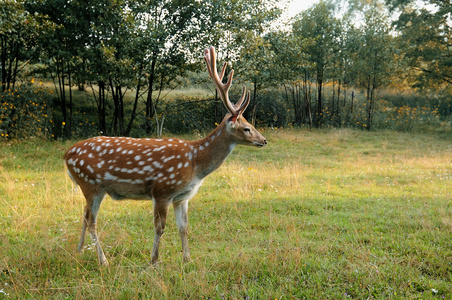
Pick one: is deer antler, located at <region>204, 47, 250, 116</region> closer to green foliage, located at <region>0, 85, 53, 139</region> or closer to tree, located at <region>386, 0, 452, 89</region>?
green foliage, located at <region>0, 85, 53, 139</region>

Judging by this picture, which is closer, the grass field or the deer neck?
the grass field

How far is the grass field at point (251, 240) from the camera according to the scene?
3.57 meters

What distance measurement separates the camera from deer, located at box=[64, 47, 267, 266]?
414 cm

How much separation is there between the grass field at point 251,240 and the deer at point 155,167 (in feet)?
1.55

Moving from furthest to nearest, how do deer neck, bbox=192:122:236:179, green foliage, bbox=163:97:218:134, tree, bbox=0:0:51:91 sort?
1. green foliage, bbox=163:97:218:134
2. tree, bbox=0:0:51:91
3. deer neck, bbox=192:122:236:179

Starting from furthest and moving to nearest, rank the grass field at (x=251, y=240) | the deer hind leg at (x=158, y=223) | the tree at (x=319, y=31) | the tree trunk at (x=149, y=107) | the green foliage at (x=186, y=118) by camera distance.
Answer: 1. the tree at (x=319, y=31)
2. the green foliage at (x=186, y=118)
3. the tree trunk at (x=149, y=107)
4. the deer hind leg at (x=158, y=223)
5. the grass field at (x=251, y=240)

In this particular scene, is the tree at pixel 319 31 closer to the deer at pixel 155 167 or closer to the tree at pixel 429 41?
the tree at pixel 429 41

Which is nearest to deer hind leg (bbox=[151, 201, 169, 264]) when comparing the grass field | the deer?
the deer

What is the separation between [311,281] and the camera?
3693 millimetres

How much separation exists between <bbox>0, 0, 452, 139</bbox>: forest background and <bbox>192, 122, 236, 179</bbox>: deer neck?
14.4 feet

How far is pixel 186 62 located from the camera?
1595 cm

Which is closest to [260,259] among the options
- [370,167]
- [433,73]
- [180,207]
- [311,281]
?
[311,281]

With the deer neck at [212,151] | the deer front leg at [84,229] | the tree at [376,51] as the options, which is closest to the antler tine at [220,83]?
the deer neck at [212,151]

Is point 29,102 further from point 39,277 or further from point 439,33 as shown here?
point 439,33
